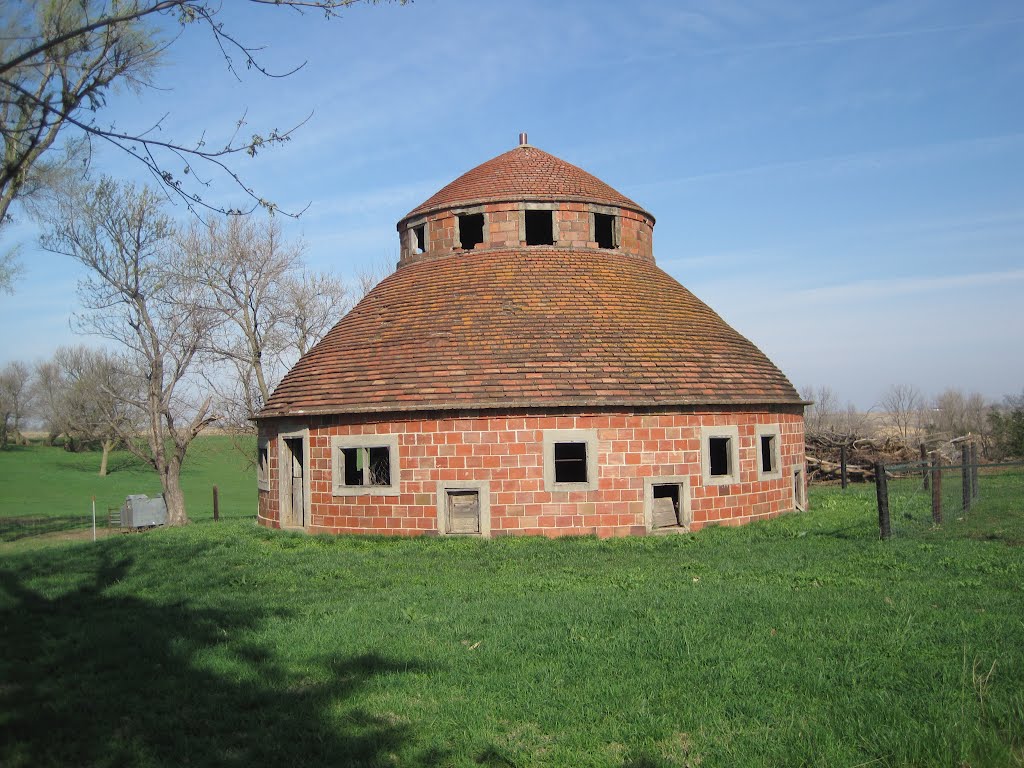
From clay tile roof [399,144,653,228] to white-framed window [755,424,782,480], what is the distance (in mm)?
6092

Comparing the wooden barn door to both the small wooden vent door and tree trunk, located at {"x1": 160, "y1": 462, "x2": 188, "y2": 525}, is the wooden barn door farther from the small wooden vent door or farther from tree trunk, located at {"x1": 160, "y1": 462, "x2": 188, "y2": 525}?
tree trunk, located at {"x1": 160, "y1": 462, "x2": 188, "y2": 525}

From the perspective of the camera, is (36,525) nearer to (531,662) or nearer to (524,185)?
(524,185)

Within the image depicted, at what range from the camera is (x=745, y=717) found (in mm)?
5457

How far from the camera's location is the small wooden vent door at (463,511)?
14.6 metres

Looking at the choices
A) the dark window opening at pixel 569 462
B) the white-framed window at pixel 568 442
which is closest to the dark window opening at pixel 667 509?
the white-framed window at pixel 568 442

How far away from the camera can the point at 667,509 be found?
15.1m

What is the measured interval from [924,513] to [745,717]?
38.2 feet

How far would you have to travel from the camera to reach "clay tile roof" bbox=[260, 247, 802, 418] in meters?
14.7

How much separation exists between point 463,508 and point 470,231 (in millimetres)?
8332

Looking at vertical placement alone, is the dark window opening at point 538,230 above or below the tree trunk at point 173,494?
above

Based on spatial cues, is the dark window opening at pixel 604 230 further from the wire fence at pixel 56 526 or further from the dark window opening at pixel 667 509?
the wire fence at pixel 56 526

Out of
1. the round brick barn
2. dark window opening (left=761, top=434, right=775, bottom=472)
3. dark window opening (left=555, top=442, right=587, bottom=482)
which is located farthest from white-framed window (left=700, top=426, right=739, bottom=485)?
dark window opening (left=555, top=442, right=587, bottom=482)

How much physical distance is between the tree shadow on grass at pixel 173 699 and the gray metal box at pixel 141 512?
12.8 m

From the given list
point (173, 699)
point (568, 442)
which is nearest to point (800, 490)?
point (568, 442)
